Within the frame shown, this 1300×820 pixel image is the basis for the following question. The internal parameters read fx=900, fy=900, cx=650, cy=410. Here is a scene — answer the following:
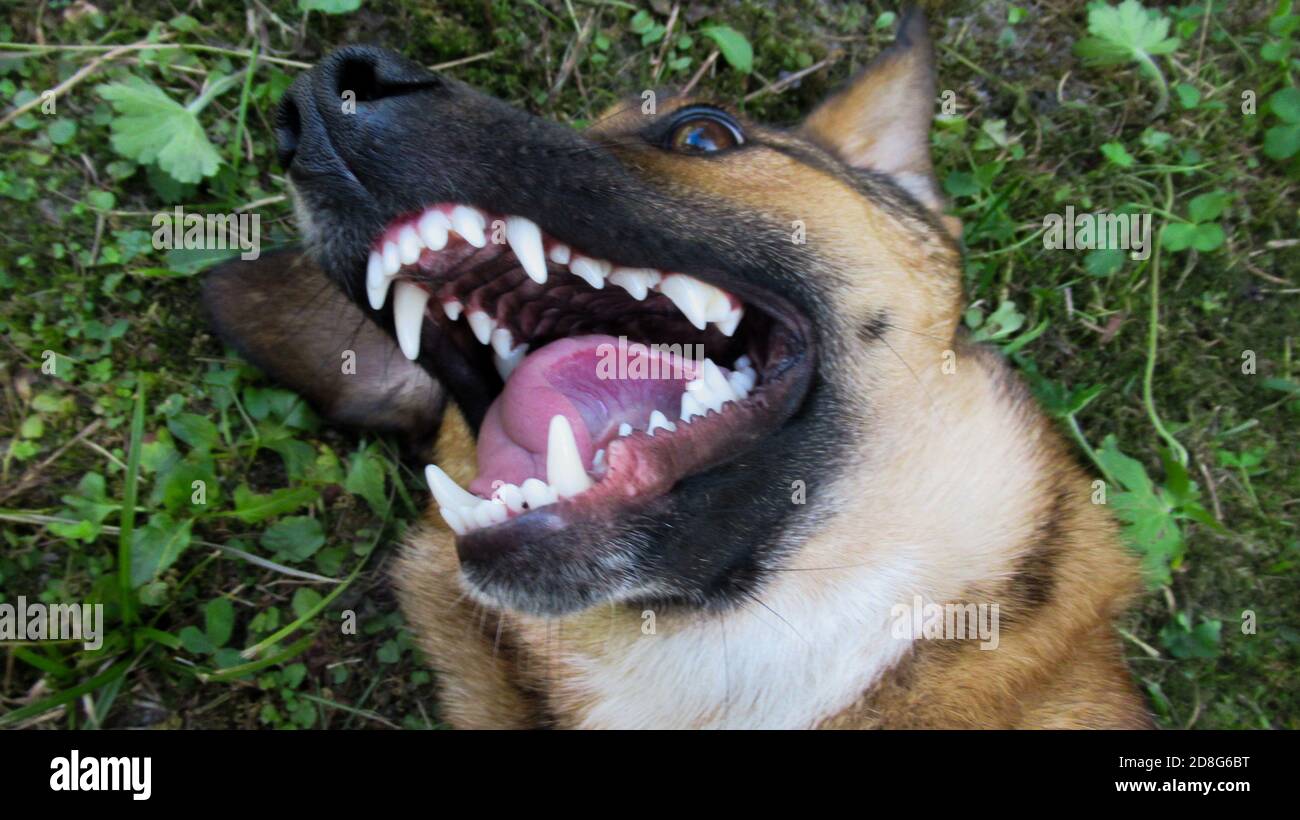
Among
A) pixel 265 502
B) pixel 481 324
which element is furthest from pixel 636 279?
pixel 265 502

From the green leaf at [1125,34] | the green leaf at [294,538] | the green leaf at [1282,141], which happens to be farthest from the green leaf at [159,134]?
the green leaf at [1282,141]

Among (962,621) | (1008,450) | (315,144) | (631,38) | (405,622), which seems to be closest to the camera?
(315,144)

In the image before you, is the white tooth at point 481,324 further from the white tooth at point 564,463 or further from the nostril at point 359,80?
the nostril at point 359,80

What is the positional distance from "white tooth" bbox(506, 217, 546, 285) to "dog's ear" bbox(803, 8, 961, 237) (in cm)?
149

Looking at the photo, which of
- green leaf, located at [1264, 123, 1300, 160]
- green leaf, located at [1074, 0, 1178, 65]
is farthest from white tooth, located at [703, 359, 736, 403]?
green leaf, located at [1264, 123, 1300, 160]

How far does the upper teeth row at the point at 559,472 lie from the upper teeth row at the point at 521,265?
179mm

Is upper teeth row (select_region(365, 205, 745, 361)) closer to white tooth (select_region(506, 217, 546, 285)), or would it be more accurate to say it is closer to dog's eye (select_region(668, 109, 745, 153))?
white tooth (select_region(506, 217, 546, 285))

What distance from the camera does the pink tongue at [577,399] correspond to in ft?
8.61

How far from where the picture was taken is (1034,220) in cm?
420

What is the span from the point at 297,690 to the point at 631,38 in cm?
310

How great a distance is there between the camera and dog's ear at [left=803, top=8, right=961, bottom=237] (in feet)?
11.4

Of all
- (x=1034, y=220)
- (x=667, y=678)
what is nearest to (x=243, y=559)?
(x=667, y=678)
